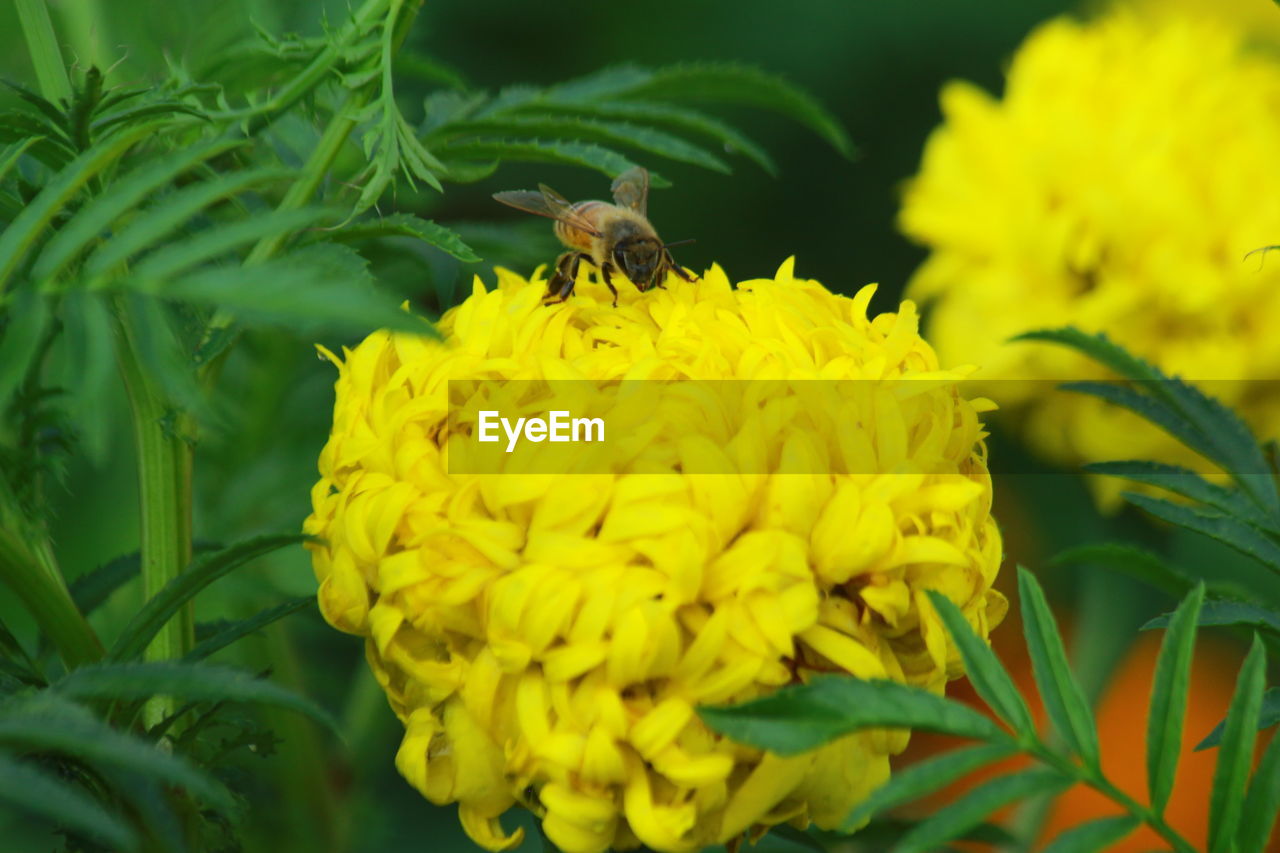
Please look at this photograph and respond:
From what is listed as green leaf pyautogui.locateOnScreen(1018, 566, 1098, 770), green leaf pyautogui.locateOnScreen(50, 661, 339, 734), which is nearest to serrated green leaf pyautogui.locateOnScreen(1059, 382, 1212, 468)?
green leaf pyautogui.locateOnScreen(1018, 566, 1098, 770)

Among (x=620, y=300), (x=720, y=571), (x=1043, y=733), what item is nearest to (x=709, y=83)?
(x=620, y=300)

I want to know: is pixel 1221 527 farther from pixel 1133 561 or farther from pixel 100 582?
pixel 100 582

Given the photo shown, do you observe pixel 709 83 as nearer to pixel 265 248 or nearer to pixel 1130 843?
pixel 265 248

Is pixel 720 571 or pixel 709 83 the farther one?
pixel 709 83

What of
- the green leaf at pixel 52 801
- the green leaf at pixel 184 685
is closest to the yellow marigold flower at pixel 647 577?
the green leaf at pixel 184 685

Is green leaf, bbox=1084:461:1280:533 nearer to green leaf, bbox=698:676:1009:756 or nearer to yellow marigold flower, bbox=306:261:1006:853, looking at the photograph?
yellow marigold flower, bbox=306:261:1006:853

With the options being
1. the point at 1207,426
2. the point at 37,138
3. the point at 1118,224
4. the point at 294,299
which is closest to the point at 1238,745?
the point at 1207,426

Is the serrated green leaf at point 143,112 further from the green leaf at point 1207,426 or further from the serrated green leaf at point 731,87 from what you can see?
the green leaf at point 1207,426
